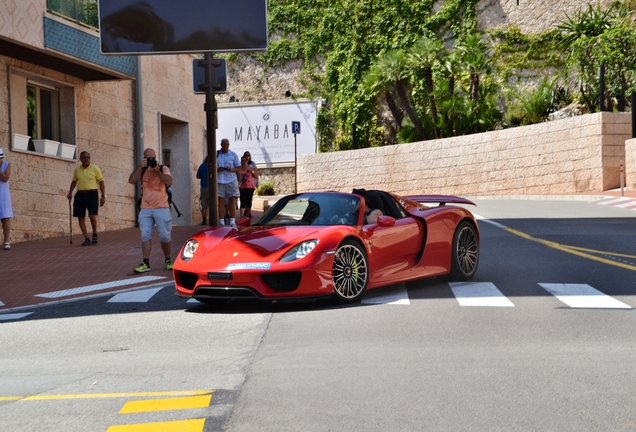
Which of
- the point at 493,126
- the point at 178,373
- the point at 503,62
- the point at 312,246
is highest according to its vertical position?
the point at 503,62

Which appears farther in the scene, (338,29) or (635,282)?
(338,29)

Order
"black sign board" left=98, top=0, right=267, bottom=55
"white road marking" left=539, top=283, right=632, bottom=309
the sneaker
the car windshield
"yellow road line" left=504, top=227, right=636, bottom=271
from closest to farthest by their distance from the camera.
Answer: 1. "white road marking" left=539, top=283, right=632, bottom=309
2. the car windshield
3. "yellow road line" left=504, top=227, right=636, bottom=271
4. the sneaker
5. "black sign board" left=98, top=0, right=267, bottom=55

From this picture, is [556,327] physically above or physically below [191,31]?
below

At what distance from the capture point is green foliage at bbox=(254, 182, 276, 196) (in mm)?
44281

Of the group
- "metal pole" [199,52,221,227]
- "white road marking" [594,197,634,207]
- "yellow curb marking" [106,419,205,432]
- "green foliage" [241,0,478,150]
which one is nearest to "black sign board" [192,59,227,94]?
"metal pole" [199,52,221,227]

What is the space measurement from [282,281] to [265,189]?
34858mm

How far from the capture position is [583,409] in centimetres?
532

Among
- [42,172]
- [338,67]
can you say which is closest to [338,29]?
[338,67]

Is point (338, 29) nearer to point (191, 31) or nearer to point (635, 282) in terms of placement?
point (191, 31)

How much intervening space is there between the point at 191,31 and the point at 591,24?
25.5 metres

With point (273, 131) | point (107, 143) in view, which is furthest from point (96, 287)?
point (273, 131)

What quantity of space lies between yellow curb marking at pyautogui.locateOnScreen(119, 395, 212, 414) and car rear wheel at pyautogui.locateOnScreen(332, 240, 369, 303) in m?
4.09

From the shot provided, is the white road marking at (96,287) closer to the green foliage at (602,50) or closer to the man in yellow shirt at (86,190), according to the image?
the man in yellow shirt at (86,190)

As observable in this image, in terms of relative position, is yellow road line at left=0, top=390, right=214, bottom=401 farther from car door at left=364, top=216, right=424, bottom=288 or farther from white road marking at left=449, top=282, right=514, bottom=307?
car door at left=364, top=216, right=424, bottom=288
